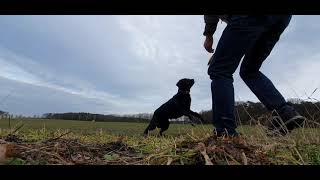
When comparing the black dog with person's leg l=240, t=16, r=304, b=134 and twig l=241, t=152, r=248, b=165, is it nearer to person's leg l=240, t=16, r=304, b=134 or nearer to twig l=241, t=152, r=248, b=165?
person's leg l=240, t=16, r=304, b=134

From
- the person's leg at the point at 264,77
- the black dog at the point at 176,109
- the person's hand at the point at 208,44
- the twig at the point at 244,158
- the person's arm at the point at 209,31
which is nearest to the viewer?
the twig at the point at 244,158

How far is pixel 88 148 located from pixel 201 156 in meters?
0.59

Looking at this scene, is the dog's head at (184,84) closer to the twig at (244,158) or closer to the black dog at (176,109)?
the black dog at (176,109)

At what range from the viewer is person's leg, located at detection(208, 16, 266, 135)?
12.1ft

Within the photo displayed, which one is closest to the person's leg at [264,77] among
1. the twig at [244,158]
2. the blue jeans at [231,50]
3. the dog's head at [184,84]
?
the blue jeans at [231,50]

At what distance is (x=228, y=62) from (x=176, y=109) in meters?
8.47

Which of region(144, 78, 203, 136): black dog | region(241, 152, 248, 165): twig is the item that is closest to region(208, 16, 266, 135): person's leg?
region(241, 152, 248, 165): twig

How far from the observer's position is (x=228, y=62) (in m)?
3.88

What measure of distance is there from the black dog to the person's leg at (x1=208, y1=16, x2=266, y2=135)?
7299 millimetres

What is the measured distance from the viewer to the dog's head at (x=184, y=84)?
1179 centimetres
